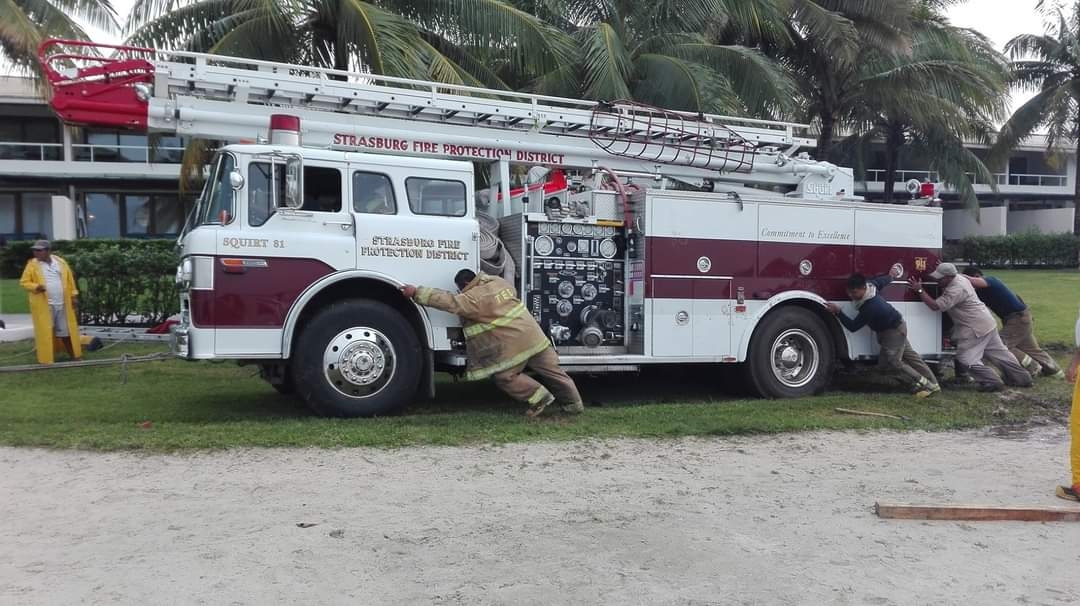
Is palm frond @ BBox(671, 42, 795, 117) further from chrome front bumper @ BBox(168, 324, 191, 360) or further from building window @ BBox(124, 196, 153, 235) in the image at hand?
building window @ BBox(124, 196, 153, 235)

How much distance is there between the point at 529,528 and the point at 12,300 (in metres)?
17.2

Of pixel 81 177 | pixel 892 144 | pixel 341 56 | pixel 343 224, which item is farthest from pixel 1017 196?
pixel 343 224

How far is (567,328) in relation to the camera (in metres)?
8.98

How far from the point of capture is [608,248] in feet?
30.2

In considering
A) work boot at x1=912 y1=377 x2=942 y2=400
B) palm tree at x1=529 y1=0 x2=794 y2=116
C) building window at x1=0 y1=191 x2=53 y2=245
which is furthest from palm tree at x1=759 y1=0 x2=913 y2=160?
building window at x1=0 y1=191 x2=53 y2=245

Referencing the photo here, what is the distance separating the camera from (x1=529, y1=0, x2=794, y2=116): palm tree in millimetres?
14883

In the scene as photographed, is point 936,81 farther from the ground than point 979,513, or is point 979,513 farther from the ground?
point 936,81

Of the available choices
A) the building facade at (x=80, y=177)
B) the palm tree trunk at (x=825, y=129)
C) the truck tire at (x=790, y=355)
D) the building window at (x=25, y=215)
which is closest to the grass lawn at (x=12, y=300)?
the building facade at (x=80, y=177)

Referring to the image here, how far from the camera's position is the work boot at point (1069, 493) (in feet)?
19.3

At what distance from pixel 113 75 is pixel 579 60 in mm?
8070

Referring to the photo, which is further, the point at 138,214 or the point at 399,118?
the point at 138,214

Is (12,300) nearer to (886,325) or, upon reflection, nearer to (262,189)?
(262,189)

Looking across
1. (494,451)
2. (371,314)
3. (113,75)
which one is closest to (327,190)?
(371,314)

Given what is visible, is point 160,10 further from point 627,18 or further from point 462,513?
point 462,513
